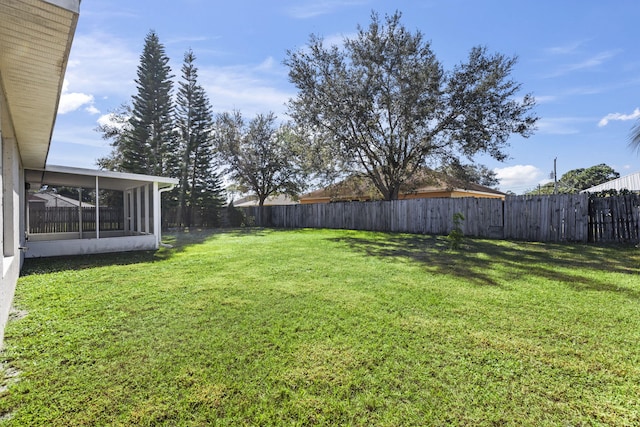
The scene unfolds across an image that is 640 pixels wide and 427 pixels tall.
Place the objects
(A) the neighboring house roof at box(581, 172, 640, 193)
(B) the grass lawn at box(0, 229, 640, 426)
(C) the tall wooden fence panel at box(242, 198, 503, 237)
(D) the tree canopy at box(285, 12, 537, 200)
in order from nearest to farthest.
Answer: (B) the grass lawn at box(0, 229, 640, 426) → (C) the tall wooden fence panel at box(242, 198, 503, 237) → (D) the tree canopy at box(285, 12, 537, 200) → (A) the neighboring house roof at box(581, 172, 640, 193)

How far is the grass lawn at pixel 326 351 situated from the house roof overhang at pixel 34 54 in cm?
233

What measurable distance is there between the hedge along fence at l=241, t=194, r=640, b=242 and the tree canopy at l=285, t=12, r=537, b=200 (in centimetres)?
240

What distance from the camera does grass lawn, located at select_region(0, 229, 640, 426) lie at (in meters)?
1.78

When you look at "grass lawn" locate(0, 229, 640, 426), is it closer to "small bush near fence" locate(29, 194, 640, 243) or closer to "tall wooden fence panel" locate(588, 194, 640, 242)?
"tall wooden fence panel" locate(588, 194, 640, 242)

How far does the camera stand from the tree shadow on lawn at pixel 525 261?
4.75m

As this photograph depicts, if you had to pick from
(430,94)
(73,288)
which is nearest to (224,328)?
(73,288)

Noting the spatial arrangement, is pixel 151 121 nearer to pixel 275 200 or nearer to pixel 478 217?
pixel 275 200

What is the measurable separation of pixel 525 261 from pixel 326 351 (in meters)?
5.70

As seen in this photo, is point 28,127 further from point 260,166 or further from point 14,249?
point 260,166

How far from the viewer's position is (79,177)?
919cm

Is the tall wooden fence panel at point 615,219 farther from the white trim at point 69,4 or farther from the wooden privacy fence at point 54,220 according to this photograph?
the wooden privacy fence at point 54,220

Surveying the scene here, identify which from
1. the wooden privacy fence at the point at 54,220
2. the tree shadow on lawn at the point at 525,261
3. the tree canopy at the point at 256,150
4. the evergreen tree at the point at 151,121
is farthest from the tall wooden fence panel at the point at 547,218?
the evergreen tree at the point at 151,121

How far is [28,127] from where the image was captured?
13.9ft

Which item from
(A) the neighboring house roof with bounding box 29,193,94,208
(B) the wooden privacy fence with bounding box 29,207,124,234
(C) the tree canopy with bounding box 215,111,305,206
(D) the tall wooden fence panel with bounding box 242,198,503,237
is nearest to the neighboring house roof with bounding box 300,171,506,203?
(D) the tall wooden fence panel with bounding box 242,198,503,237
